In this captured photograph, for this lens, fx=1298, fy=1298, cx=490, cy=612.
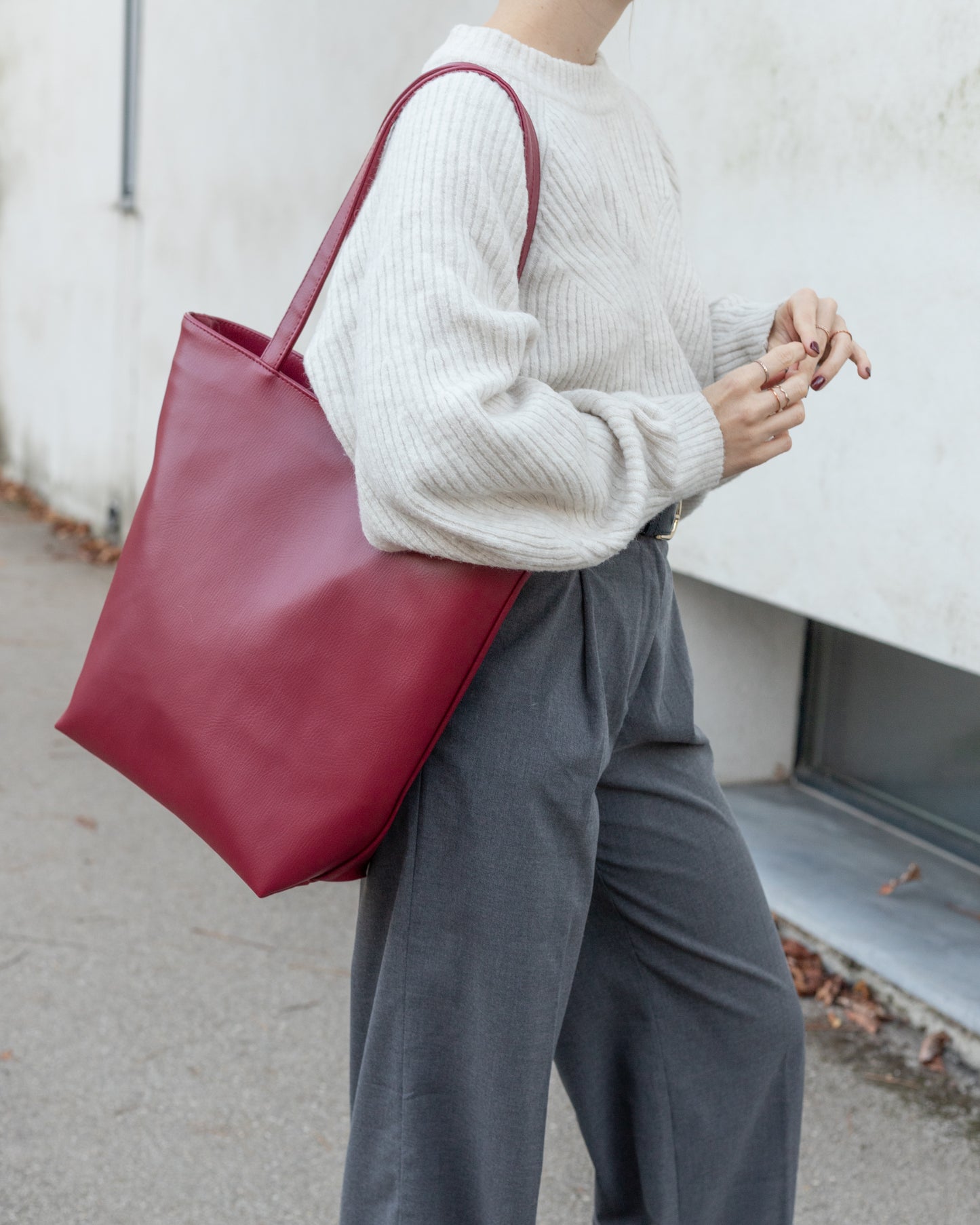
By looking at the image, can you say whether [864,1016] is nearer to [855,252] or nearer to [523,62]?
[855,252]

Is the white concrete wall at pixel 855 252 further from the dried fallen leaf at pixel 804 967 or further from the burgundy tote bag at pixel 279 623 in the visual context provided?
the burgundy tote bag at pixel 279 623

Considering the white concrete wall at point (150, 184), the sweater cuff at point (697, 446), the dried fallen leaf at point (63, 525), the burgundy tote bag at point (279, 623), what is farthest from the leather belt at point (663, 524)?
the dried fallen leaf at point (63, 525)

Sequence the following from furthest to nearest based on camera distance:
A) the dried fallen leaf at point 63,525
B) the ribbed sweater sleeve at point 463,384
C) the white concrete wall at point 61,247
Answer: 1. the white concrete wall at point 61,247
2. the dried fallen leaf at point 63,525
3. the ribbed sweater sleeve at point 463,384

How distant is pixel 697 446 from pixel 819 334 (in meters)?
0.30

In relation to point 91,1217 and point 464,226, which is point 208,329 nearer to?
point 464,226

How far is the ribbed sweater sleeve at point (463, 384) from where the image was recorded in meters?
1.08

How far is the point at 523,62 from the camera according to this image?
1262mm

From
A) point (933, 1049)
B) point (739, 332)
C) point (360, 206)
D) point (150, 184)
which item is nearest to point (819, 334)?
point (739, 332)

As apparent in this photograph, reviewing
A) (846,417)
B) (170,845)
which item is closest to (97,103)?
(170,845)

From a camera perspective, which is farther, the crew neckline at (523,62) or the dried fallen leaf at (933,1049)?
the dried fallen leaf at (933,1049)

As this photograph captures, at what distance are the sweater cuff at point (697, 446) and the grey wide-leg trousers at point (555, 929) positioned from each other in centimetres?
13

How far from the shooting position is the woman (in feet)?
3.62

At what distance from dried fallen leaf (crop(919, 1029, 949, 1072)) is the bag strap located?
6.19 ft

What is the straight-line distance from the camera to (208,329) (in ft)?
4.33
